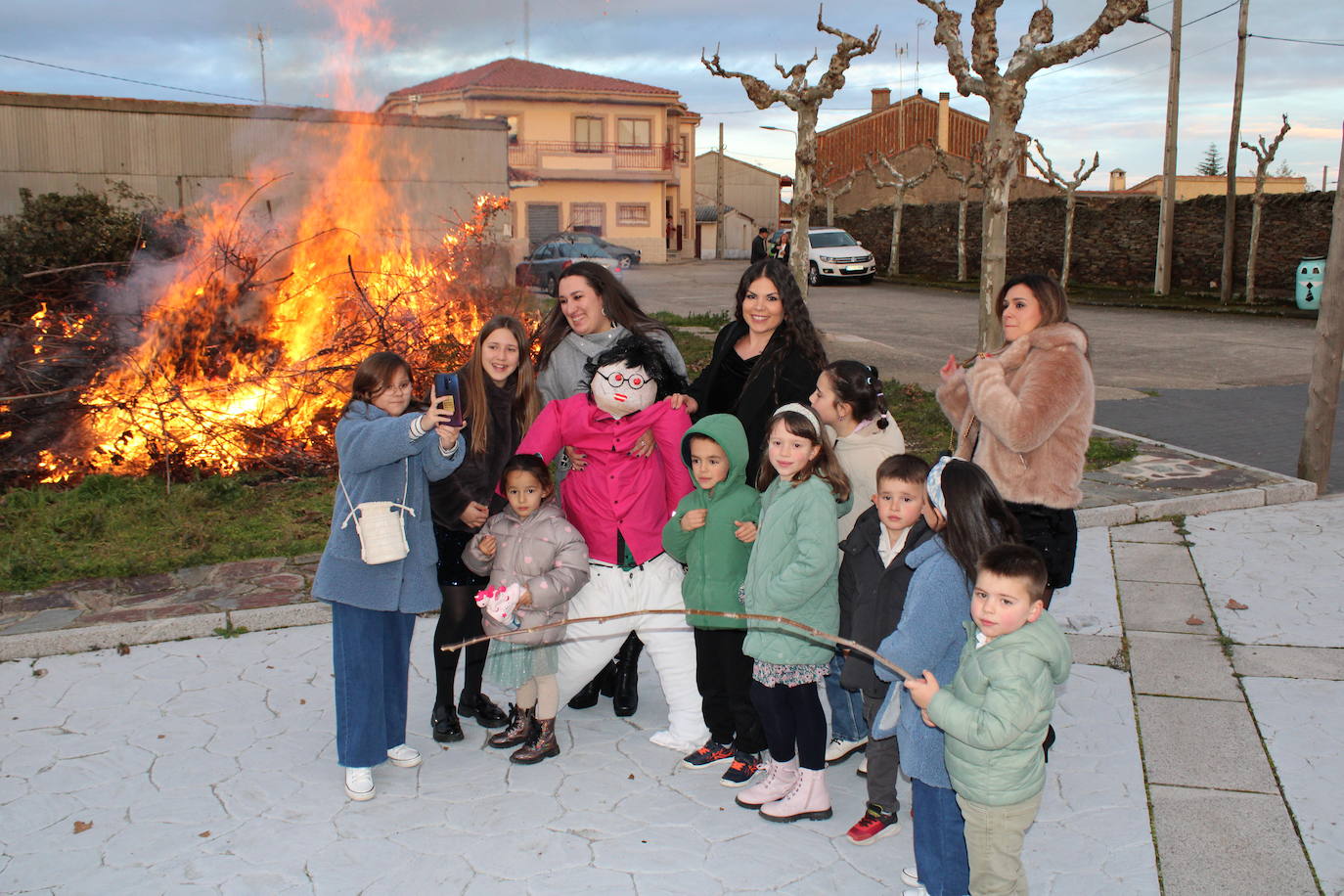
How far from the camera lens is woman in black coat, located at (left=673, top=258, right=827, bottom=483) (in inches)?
191

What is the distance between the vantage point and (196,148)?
13203 millimetres

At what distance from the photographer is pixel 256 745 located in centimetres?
479

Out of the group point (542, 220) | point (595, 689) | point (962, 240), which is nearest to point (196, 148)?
point (595, 689)

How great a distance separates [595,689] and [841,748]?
1281mm

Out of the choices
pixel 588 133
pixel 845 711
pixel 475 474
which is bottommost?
pixel 845 711

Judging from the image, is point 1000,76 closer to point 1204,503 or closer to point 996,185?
point 996,185

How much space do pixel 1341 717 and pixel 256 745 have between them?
4.94m

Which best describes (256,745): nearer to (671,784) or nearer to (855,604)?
(671,784)

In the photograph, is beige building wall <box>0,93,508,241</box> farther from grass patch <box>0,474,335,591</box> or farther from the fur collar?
the fur collar

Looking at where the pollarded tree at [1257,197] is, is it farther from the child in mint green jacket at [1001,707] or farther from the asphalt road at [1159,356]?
the child in mint green jacket at [1001,707]

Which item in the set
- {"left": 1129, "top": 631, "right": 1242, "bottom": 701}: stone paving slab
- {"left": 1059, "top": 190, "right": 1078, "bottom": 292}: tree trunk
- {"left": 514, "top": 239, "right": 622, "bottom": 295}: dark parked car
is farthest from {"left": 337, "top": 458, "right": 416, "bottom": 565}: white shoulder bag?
{"left": 1059, "top": 190, "right": 1078, "bottom": 292}: tree trunk

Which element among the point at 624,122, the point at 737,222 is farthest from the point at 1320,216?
the point at 737,222

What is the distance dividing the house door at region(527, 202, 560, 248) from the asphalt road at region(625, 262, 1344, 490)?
1961cm

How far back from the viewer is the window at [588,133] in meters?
47.0
